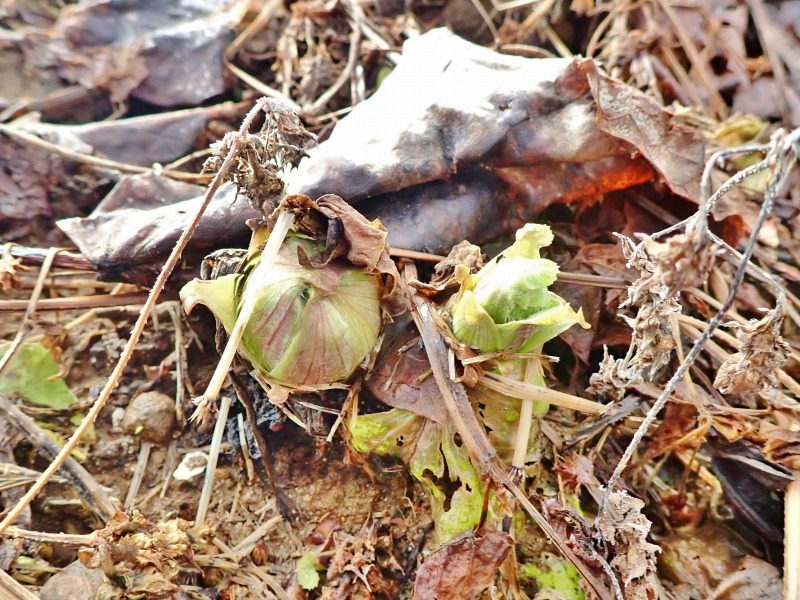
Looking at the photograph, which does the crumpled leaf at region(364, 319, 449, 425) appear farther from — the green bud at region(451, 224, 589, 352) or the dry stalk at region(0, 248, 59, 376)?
the dry stalk at region(0, 248, 59, 376)

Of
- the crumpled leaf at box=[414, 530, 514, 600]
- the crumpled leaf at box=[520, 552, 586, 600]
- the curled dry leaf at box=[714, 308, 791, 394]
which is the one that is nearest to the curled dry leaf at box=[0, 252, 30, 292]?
the crumpled leaf at box=[414, 530, 514, 600]

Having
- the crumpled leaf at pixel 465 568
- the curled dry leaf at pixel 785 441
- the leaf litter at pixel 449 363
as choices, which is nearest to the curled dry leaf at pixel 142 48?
the leaf litter at pixel 449 363

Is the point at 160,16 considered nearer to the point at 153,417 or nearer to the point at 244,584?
the point at 153,417

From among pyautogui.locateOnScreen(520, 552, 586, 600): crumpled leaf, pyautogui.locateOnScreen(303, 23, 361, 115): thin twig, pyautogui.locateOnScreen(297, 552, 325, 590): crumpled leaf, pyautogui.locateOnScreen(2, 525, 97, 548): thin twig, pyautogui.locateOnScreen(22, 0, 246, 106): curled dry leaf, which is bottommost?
pyautogui.locateOnScreen(520, 552, 586, 600): crumpled leaf

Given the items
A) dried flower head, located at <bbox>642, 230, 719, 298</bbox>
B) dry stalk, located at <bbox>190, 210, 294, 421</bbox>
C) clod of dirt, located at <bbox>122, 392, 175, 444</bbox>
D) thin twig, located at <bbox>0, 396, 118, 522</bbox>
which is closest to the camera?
dried flower head, located at <bbox>642, 230, 719, 298</bbox>

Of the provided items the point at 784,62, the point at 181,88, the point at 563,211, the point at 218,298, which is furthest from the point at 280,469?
the point at 784,62

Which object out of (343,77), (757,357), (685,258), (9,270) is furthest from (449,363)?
(343,77)
